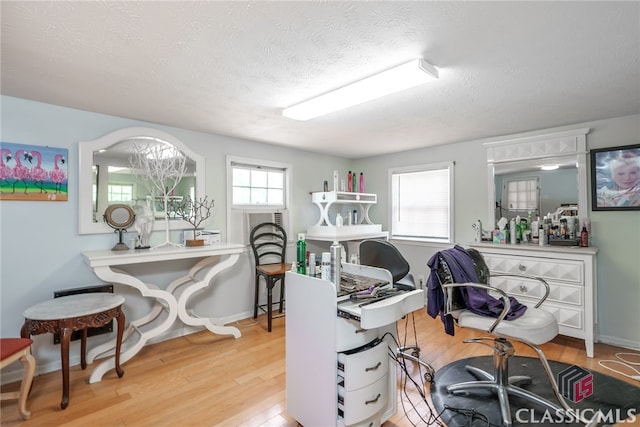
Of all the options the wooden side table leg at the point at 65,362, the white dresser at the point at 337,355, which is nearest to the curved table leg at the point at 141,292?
the wooden side table leg at the point at 65,362

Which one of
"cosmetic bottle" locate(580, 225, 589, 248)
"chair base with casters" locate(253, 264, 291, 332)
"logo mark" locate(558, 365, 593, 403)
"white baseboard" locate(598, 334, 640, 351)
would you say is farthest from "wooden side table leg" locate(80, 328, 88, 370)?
"white baseboard" locate(598, 334, 640, 351)

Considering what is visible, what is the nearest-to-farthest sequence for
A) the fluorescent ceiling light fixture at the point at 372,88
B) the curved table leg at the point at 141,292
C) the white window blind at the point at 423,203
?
the fluorescent ceiling light fixture at the point at 372,88 < the curved table leg at the point at 141,292 < the white window blind at the point at 423,203

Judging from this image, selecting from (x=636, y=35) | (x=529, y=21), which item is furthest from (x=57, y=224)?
(x=636, y=35)

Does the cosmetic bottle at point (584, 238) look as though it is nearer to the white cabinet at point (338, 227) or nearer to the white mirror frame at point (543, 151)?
the white mirror frame at point (543, 151)

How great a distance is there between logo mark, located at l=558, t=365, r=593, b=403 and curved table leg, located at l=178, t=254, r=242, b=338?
279 centimetres

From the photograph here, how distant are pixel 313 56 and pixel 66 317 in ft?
7.63

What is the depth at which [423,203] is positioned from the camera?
Result: 4.41 m

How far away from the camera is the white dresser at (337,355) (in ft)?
5.24

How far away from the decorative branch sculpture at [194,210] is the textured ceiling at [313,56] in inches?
35.8

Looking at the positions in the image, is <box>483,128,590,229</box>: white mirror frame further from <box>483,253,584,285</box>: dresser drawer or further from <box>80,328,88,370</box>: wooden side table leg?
<box>80,328,88,370</box>: wooden side table leg

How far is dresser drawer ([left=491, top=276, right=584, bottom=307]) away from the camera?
9.13 ft

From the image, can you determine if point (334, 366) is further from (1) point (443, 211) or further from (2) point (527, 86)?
(1) point (443, 211)

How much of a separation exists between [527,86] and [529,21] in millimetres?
897

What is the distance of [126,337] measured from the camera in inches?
108
